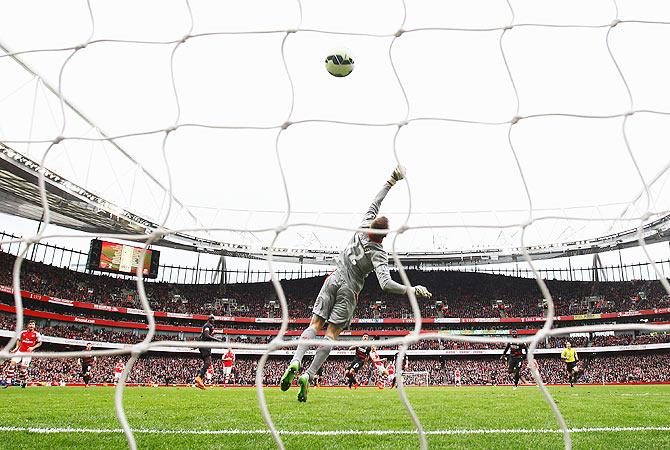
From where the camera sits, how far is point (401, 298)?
163ft

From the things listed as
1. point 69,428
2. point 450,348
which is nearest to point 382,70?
point 69,428

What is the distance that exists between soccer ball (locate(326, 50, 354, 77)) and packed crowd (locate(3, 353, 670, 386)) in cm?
2942

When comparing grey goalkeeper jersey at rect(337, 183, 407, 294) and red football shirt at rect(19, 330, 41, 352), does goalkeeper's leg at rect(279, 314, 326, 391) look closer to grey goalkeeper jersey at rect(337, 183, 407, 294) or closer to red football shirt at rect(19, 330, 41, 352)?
grey goalkeeper jersey at rect(337, 183, 407, 294)

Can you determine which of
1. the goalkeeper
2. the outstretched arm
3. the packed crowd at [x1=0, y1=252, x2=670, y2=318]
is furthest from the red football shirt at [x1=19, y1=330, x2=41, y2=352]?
the packed crowd at [x1=0, y1=252, x2=670, y2=318]

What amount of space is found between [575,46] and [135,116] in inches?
693

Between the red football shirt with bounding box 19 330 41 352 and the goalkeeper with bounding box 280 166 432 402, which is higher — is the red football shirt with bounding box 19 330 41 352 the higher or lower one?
the lower one

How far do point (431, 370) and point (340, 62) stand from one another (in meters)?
39.2

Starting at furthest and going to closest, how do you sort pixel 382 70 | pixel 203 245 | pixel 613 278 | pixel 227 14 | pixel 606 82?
pixel 613 278, pixel 203 245, pixel 382 70, pixel 606 82, pixel 227 14

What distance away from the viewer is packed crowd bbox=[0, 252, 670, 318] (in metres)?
43.7

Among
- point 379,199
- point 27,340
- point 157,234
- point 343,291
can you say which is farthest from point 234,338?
point 157,234

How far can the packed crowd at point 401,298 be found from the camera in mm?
43656

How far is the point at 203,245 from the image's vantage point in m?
41.9

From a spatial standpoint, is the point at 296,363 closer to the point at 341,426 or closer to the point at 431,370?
the point at 341,426

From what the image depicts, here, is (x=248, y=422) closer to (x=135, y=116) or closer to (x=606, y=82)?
(x=606, y=82)
